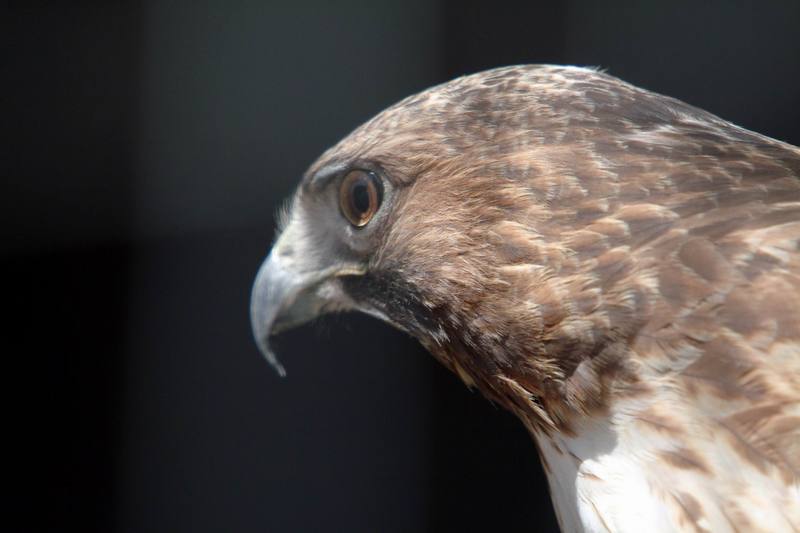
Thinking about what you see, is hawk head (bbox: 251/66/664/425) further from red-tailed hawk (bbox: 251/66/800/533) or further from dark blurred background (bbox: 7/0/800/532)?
dark blurred background (bbox: 7/0/800/532)

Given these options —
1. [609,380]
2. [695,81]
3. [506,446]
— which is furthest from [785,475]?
[506,446]

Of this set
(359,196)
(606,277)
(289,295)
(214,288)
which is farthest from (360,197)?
(214,288)

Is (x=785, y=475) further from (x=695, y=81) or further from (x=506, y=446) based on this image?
(x=506, y=446)

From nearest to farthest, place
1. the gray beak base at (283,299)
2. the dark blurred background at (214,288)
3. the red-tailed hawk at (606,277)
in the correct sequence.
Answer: the red-tailed hawk at (606,277) → the gray beak base at (283,299) → the dark blurred background at (214,288)

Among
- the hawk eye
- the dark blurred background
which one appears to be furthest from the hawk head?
the dark blurred background

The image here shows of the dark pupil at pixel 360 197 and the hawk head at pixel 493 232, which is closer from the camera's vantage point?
the hawk head at pixel 493 232

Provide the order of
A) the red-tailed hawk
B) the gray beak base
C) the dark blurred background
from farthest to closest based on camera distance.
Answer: the dark blurred background < the gray beak base < the red-tailed hawk

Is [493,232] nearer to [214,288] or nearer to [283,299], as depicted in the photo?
[283,299]

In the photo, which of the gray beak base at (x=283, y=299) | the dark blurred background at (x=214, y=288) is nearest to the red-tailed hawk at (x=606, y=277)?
the gray beak base at (x=283, y=299)

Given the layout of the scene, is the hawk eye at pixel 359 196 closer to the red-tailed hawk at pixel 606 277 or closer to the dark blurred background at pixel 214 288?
the red-tailed hawk at pixel 606 277
